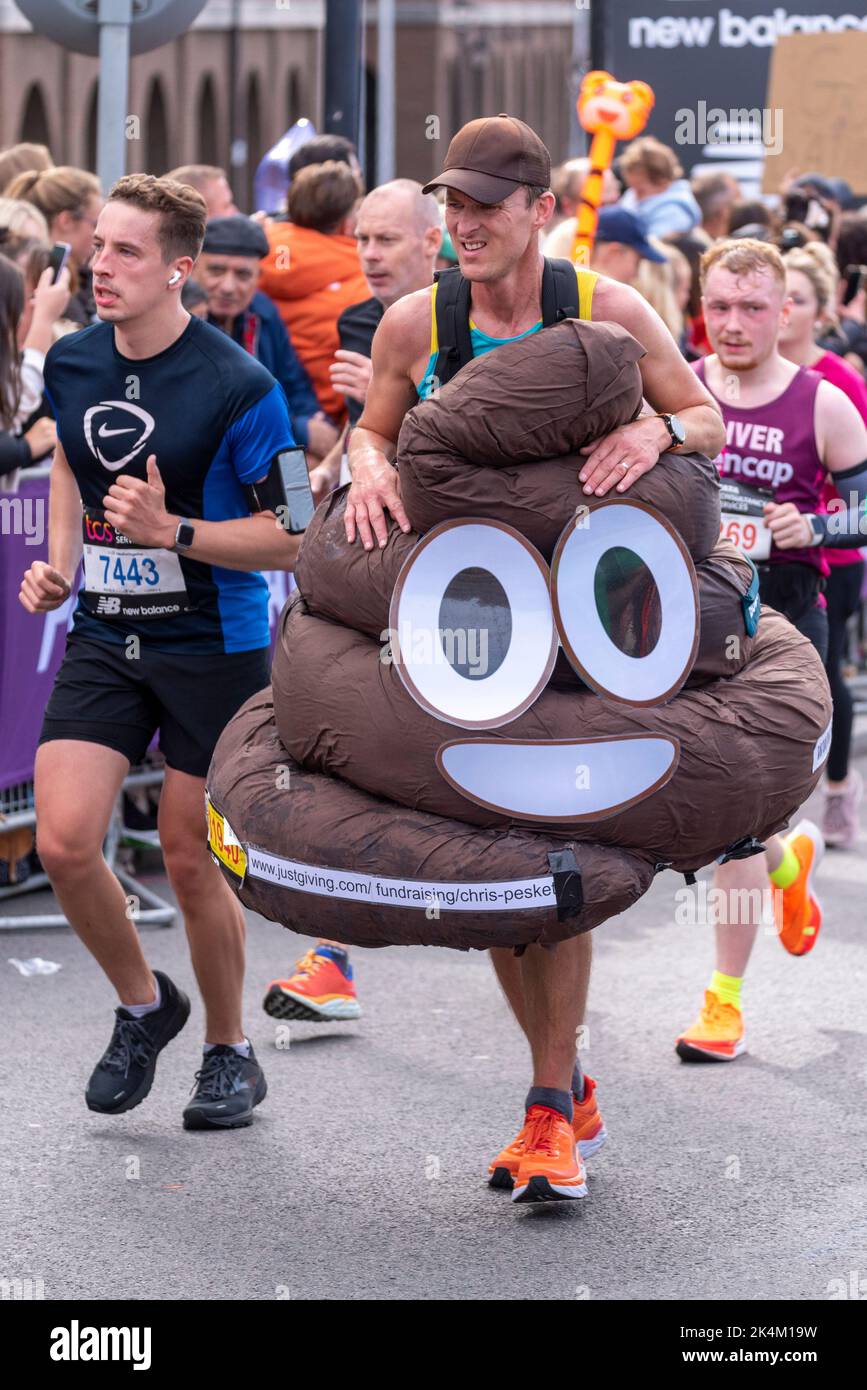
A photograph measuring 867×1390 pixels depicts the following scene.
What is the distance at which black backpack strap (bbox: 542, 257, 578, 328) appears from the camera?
15.0 feet

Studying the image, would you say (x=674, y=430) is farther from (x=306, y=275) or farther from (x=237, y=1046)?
(x=306, y=275)

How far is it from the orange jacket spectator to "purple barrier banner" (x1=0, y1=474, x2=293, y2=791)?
50.8 inches

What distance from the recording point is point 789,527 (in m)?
6.13

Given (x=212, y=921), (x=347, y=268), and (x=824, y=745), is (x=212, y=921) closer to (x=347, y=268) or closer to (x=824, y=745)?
(x=824, y=745)

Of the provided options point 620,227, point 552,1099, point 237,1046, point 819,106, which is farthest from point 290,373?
point 819,106

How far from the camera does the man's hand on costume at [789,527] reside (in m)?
6.13

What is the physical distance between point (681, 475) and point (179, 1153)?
2.03 m

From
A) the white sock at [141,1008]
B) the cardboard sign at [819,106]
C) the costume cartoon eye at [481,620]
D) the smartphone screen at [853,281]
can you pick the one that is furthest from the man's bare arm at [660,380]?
the cardboard sign at [819,106]

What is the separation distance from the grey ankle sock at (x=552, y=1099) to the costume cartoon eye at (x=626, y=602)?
3.35 ft

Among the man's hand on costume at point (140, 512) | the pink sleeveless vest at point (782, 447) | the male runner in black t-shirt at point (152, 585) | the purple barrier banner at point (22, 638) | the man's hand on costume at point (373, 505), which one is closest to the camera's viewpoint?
the man's hand on costume at point (373, 505)

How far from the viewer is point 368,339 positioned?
6.53 meters

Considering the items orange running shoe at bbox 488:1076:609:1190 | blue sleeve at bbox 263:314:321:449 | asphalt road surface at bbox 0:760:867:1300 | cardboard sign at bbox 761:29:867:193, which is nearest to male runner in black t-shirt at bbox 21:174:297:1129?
asphalt road surface at bbox 0:760:867:1300

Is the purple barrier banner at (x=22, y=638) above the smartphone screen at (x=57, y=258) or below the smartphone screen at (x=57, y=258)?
below

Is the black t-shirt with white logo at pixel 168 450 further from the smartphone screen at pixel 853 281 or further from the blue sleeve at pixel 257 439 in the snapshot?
the smartphone screen at pixel 853 281
